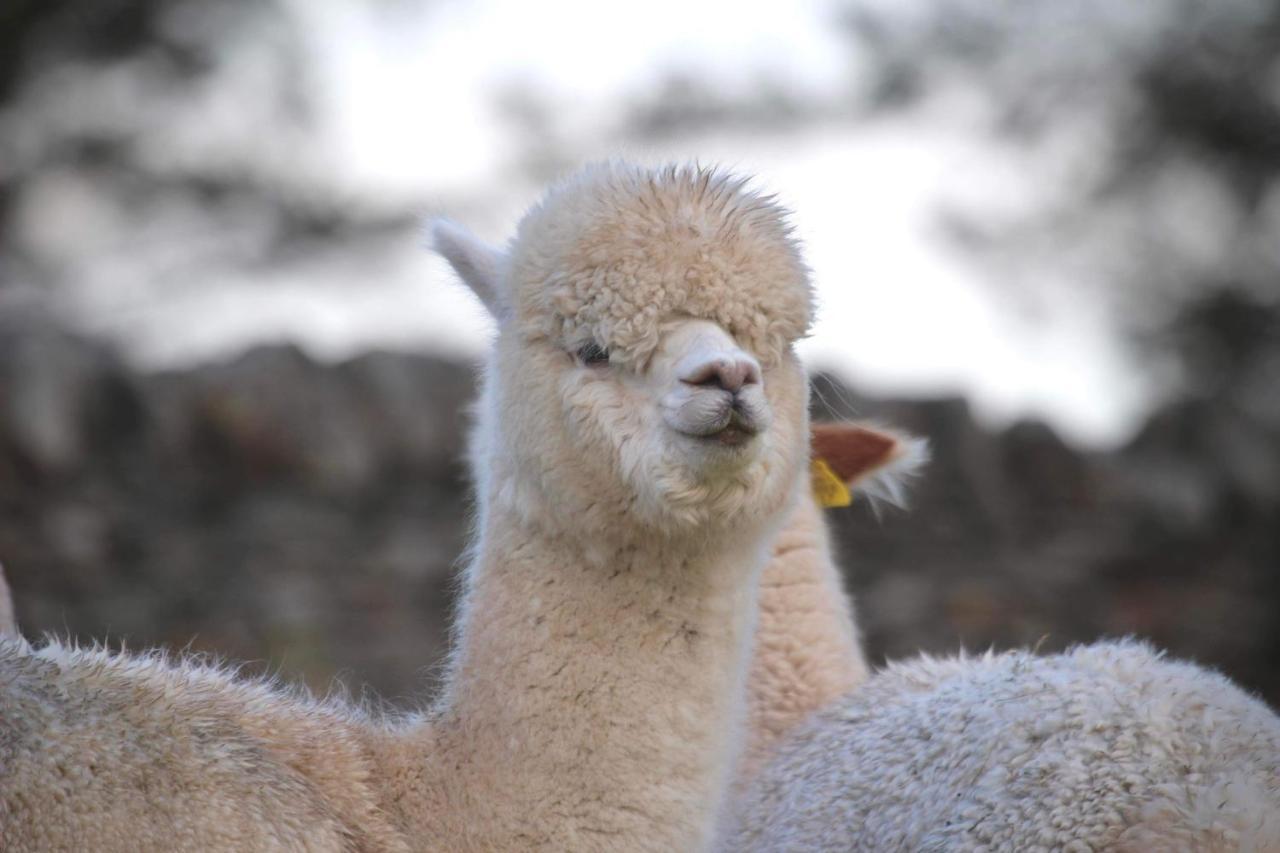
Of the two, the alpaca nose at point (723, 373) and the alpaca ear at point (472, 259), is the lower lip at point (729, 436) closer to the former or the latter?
the alpaca nose at point (723, 373)

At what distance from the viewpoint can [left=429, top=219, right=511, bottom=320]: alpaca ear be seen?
346cm

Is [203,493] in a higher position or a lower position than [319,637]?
higher

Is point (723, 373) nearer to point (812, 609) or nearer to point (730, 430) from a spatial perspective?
point (730, 430)

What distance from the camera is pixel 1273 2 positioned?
32.8 feet

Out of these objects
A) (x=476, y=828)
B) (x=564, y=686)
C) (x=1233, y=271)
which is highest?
(x=1233, y=271)

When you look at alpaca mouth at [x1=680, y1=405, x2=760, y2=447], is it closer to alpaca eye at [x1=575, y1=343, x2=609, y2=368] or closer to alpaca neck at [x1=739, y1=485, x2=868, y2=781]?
alpaca eye at [x1=575, y1=343, x2=609, y2=368]

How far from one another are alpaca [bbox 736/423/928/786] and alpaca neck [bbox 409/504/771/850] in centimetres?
98

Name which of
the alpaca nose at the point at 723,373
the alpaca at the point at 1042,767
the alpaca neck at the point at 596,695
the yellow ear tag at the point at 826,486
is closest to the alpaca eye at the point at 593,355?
the alpaca nose at the point at 723,373

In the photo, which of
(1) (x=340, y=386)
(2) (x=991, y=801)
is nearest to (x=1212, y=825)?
(2) (x=991, y=801)

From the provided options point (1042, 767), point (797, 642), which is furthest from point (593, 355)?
point (797, 642)

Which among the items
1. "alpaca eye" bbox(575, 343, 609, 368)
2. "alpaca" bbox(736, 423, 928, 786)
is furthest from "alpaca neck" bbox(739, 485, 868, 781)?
"alpaca eye" bbox(575, 343, 609, 368)

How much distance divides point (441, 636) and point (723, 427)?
16.8 ft

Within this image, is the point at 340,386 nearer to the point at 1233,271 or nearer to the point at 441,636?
the point at 441,636

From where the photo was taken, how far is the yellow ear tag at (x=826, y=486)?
4288mm
